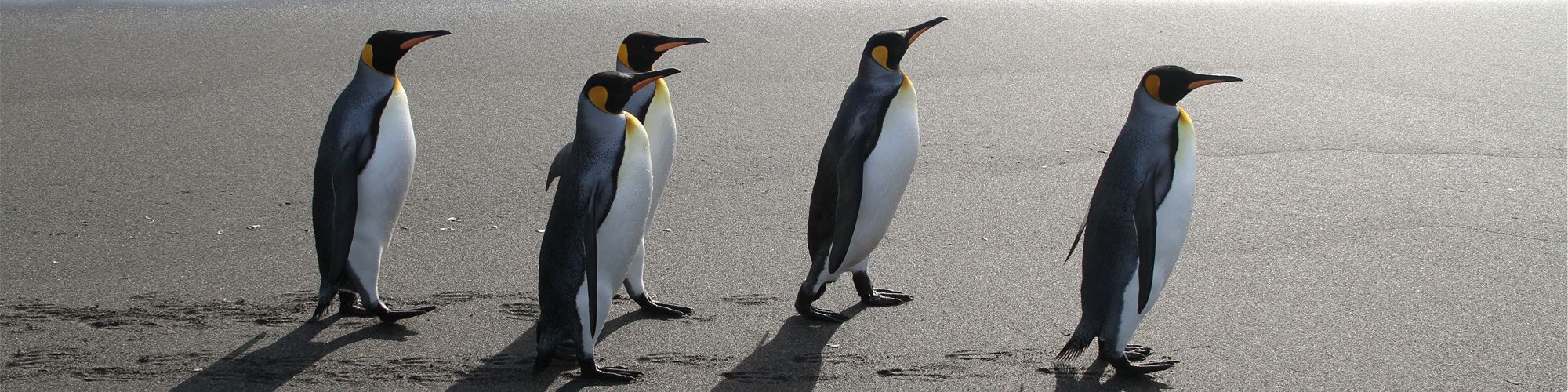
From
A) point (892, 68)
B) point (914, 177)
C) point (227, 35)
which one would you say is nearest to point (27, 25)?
point (227, 35)

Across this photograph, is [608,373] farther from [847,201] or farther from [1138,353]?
[1138,353]

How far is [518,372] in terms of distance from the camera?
307 centimetres

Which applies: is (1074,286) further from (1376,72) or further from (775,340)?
(1376,72)

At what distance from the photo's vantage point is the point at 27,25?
6250 millimetres

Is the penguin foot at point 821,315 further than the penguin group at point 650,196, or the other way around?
the penguin foot at point 821,315

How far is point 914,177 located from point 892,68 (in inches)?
48.9

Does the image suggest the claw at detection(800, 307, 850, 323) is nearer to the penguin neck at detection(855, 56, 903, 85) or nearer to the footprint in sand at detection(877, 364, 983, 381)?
the footprint in sand at detection(877, 364, 983, 381)

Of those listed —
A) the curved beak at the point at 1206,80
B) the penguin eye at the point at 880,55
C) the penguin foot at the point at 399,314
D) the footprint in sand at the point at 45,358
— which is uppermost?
the penguin eye at the point at 880,55

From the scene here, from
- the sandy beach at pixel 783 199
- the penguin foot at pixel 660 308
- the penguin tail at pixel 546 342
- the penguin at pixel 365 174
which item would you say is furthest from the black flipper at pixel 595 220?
the penguin at pixel 365 174

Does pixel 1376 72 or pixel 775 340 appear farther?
pixel 1376 72

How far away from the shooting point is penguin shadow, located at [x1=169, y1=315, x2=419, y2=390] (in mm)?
2986

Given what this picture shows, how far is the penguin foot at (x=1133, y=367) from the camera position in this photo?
9.81ft

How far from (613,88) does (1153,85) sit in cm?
124

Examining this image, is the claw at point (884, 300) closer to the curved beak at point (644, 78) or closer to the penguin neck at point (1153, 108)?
the penguin neck at point (1153, 108)
